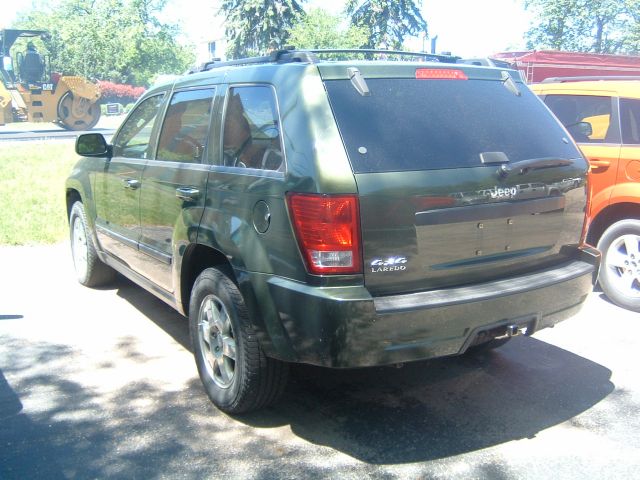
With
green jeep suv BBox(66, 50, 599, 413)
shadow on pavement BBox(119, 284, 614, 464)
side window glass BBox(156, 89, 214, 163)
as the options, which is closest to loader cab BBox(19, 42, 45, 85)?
side window glass BBox(156, 89, 214, 163)

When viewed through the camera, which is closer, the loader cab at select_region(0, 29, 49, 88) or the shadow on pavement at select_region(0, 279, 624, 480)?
the shadow on pavement at select_region(0, 279, 624, 480)

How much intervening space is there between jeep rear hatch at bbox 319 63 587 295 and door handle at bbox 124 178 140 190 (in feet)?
6.58

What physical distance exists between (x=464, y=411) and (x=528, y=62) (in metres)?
16.0

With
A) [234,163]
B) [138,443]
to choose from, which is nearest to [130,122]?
[234,163]

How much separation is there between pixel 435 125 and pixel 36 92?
27886 millimetres

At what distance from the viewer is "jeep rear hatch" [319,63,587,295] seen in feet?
10.1

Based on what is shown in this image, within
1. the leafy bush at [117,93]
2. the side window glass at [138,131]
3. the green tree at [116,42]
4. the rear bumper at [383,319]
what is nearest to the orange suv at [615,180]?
the rear bumper at [383,319]

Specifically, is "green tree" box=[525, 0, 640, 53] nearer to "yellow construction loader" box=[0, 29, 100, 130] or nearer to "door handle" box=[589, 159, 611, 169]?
"yellow construction loader" box=[0, 29, 100, 130]

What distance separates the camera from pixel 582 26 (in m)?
35.3

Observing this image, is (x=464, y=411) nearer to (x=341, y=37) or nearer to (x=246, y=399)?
(x=246, y=399)

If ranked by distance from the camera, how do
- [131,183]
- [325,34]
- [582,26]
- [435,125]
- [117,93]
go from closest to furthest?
[435,125]
[131,183]
[325,34]
[582,26]
[117,93]

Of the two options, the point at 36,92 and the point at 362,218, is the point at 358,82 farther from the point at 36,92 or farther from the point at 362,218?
the point at 36,92

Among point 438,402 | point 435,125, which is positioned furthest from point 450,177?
point 438,402

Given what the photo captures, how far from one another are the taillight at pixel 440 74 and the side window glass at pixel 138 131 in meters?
2.07
